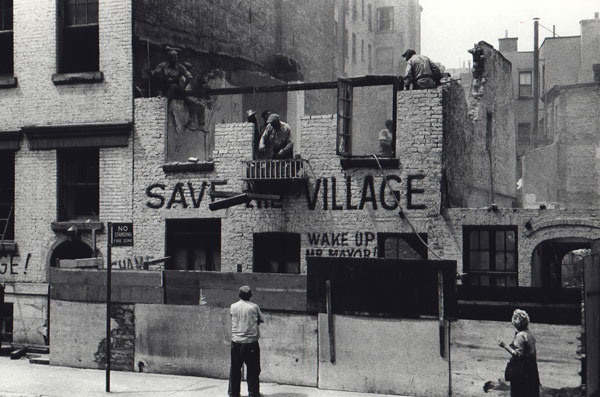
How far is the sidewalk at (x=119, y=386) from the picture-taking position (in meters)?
13.6

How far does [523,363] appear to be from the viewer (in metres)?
10.9

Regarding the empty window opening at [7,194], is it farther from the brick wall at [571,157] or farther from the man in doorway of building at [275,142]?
the brick wall at [571,157]

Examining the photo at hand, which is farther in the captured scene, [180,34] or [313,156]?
[180,34]

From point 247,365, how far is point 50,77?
10307 mm

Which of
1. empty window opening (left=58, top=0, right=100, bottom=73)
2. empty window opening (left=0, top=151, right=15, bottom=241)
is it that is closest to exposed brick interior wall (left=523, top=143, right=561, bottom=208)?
empty window opening (left=58, top=0, right=100, bottom=73)

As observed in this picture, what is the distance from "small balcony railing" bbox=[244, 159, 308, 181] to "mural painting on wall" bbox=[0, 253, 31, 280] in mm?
6568

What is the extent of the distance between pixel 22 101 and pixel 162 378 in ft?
29.2

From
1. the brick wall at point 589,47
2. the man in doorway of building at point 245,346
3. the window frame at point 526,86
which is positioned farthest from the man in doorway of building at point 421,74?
the window frame at point 526,86

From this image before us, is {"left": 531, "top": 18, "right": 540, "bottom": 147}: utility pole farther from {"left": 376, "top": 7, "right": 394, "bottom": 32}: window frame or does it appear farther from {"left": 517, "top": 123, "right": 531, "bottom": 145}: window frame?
{"left": 376, "top": 7, "right": 394, "bottom": 32}: window frame

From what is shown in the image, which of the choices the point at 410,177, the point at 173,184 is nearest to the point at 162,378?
the point at 173,184

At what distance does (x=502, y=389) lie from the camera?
12531 mm

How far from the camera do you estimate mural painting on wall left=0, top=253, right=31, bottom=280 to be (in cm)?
1991

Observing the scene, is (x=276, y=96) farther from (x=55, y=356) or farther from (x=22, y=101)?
(x=55, y=356)

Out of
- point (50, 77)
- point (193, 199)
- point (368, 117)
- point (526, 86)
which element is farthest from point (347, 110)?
point (526, 86)
